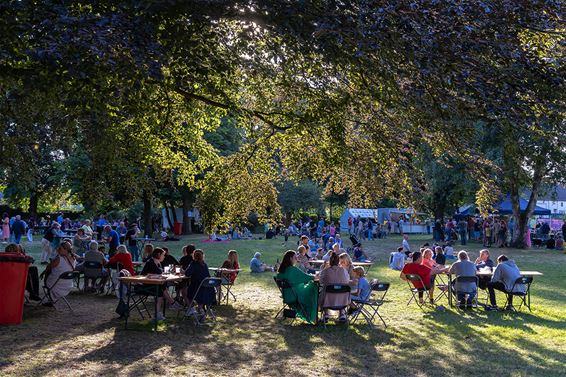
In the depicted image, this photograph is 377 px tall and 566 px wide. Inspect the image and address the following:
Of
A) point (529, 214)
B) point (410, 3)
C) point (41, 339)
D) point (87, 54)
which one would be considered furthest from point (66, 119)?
point (529, 214)

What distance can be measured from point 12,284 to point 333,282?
5.26m

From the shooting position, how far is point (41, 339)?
962 cm

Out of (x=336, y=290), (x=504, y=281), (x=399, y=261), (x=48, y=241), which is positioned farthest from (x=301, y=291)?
(x=48, y=241)

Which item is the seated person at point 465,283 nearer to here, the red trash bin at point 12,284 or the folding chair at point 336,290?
the folding chair at point 336,290

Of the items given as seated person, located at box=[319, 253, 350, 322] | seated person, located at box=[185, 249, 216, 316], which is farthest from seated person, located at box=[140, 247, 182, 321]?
seated person, located at box=[319, 253, 350, 322]

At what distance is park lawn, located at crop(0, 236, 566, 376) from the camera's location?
26.3 ft

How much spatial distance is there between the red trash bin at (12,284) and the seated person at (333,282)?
4.91 metres

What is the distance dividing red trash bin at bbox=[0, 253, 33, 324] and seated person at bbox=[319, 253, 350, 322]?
4906mm

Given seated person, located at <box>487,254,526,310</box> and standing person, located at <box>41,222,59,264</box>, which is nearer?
seated person, located at <box>487,254,526,310</box>

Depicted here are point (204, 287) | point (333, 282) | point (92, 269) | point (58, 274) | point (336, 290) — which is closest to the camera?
point (336, 290)

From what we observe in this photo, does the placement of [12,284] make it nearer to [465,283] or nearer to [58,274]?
[58,274]

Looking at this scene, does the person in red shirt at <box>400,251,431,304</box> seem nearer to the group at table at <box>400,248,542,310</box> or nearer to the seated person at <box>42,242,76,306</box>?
the group at table at <box>400,248,542,310</box>

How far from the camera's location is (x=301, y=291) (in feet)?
36.9

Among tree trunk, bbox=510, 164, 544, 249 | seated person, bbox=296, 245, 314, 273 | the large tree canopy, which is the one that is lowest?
seated person, bbox=296, 245, 314, 273
